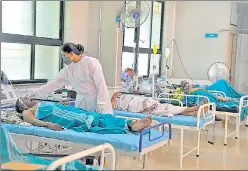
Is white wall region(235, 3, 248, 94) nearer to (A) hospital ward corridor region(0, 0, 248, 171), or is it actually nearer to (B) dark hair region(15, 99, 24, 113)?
(A) hospital ward corridor region(0, 0, 248, 171)

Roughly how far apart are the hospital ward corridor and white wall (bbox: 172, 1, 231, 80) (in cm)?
1

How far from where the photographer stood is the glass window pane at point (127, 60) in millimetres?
5137

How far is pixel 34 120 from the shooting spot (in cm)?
296

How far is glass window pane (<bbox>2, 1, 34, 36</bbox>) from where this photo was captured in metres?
3.39

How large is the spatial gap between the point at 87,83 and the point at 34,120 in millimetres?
657

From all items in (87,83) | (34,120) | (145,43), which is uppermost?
(145,43)

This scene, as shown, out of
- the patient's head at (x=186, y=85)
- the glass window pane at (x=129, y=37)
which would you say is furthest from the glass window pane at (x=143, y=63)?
the patient's head at (x=186, y=85)

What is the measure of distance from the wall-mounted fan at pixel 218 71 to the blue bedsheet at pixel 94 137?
215 centimetres

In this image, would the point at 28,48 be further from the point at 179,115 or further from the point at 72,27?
the point at 179,115

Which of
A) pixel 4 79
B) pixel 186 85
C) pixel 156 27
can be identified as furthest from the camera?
pixel 156 27

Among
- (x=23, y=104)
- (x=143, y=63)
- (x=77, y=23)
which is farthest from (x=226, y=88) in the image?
(x=23, y=104)

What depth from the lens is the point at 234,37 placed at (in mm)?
4359

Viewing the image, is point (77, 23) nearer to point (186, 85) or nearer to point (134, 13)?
point (134, 13)

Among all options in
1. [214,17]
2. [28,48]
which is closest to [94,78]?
[28,48]
